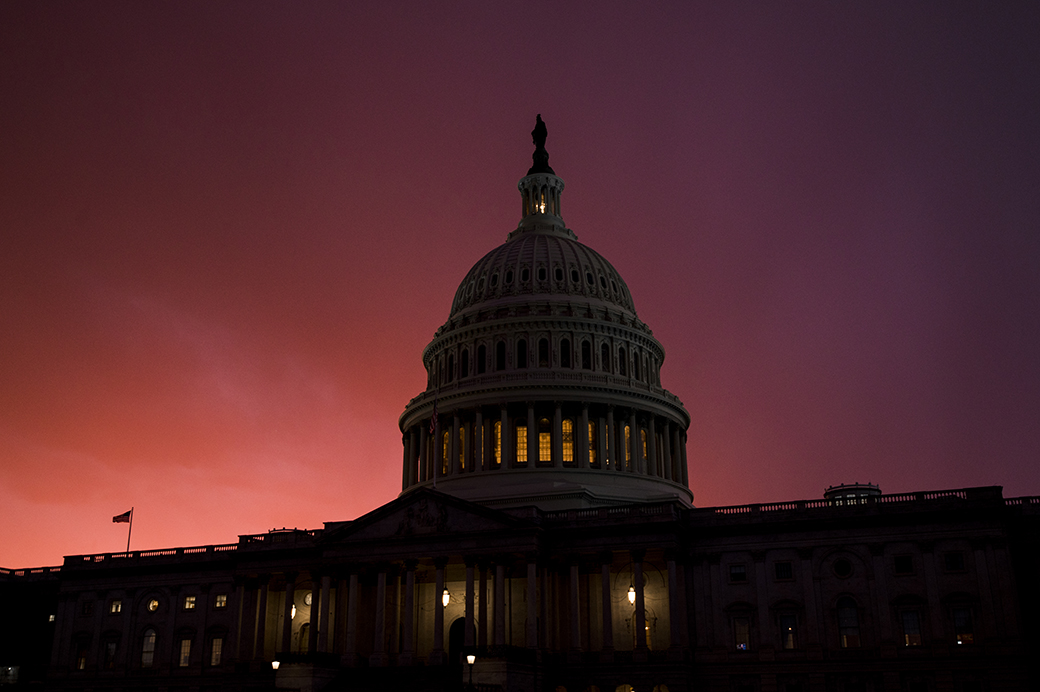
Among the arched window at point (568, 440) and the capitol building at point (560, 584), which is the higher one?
the arched window at point (568, 440)

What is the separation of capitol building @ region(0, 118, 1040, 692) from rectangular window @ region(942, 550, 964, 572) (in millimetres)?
127

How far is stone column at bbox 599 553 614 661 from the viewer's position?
68438mm

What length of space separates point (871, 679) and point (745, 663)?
769cm

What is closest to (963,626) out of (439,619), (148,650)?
(439,619)

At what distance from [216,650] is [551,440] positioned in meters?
32.0

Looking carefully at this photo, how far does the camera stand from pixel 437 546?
72.6 m

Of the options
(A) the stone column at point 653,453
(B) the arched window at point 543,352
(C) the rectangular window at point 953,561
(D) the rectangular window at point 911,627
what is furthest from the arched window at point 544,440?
(C) the rectangular window at point 953,561

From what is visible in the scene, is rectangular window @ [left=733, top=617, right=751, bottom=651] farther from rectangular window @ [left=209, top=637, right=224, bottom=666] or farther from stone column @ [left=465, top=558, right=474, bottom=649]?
rectangular window @ [left=209, top=637, right=224, bottom=666]

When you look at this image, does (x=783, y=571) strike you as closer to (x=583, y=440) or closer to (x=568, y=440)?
(x=583, y=440)

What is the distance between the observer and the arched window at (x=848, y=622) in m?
66.2

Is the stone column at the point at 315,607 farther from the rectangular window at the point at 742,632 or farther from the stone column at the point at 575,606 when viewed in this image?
the rectangular window at the point at 742,632

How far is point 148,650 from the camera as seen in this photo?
84875mm

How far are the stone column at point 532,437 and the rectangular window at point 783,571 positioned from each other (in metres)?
25.0

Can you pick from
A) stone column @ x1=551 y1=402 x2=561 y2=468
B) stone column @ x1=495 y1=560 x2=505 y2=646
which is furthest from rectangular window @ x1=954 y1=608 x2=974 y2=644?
stone column @ x1=551 y1=402 x2=561 y2=468
